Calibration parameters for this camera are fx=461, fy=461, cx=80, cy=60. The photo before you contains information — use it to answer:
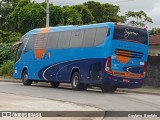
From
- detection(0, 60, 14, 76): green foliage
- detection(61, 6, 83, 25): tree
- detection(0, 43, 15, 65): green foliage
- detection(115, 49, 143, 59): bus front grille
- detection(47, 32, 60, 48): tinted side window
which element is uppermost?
detection(61, 6, 83, 25): tree

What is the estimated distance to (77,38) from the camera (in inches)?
1040

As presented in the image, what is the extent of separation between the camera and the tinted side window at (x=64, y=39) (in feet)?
89.5

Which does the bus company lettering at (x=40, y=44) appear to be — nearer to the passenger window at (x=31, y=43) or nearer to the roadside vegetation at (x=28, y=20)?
the passenger window at (x=31, y=43)

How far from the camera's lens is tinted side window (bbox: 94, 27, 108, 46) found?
2420 cm

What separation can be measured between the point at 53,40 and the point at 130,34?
19.7 ft

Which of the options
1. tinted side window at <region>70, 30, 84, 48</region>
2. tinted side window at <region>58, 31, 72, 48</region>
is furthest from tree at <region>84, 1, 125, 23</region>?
tinted side window at <region>70, 30, 84, 48</region>

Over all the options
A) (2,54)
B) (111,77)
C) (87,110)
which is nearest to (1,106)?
(87,110)

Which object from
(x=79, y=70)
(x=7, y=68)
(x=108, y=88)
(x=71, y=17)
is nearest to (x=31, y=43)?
(x=79, y=70)

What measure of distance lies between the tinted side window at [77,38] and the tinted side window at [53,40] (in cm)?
180

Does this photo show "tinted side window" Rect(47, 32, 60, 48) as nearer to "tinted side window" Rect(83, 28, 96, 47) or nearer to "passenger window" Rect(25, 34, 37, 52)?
"passenger window" Rect(25, 34, 37, 52)

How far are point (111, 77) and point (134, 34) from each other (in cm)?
272

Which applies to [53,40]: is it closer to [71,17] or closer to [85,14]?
[71,17]

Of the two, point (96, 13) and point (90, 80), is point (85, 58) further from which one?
point (96, 13)

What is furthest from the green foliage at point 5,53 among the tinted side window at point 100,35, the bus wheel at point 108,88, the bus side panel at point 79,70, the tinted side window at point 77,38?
the tinted side window at point 100,35
